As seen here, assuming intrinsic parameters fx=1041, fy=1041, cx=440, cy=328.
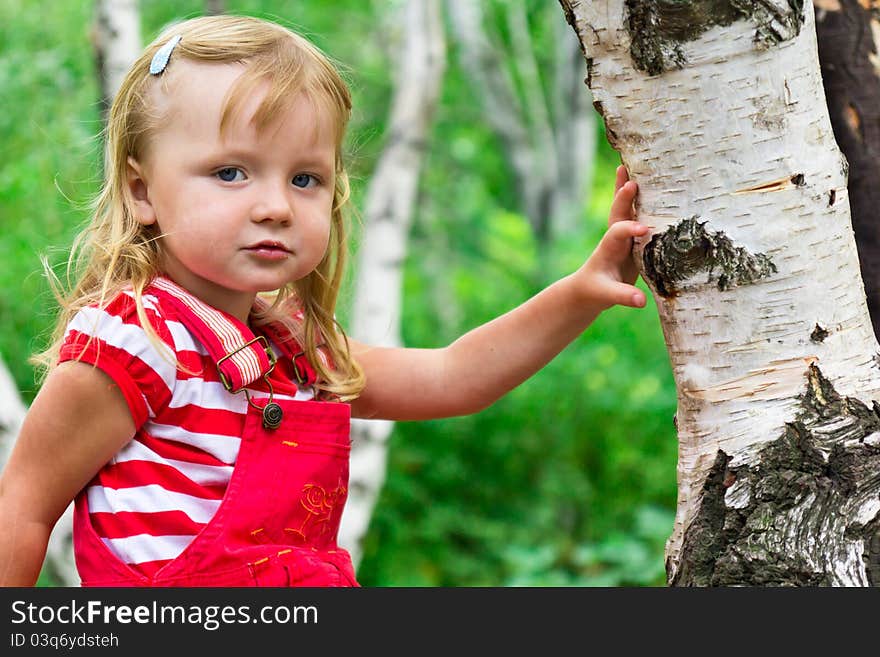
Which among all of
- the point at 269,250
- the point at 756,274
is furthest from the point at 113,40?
→ the point at 756,274

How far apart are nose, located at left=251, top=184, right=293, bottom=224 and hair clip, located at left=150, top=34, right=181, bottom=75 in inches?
11.0

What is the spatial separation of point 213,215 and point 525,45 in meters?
9.09

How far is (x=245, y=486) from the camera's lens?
1.67 metres

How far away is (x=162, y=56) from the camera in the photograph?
175 cm

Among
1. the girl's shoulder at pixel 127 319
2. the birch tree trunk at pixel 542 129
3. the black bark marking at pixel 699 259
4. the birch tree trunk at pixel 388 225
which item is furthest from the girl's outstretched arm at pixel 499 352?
the birch tree trunk at pixel 542 129

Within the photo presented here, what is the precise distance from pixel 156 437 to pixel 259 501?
0.19m

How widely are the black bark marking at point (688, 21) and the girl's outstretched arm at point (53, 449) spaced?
97 cm

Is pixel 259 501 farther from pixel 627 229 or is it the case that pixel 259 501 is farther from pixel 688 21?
pixel 688 21

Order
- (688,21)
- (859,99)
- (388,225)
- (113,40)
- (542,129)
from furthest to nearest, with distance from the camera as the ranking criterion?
(542,129) < (388,225) < (113,40) < (859,99) < (688,21)

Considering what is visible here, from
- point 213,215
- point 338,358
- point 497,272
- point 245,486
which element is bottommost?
point 245,486

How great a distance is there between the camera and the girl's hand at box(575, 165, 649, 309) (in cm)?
171

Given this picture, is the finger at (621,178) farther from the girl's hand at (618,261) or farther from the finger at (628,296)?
the finger at (628,296)
